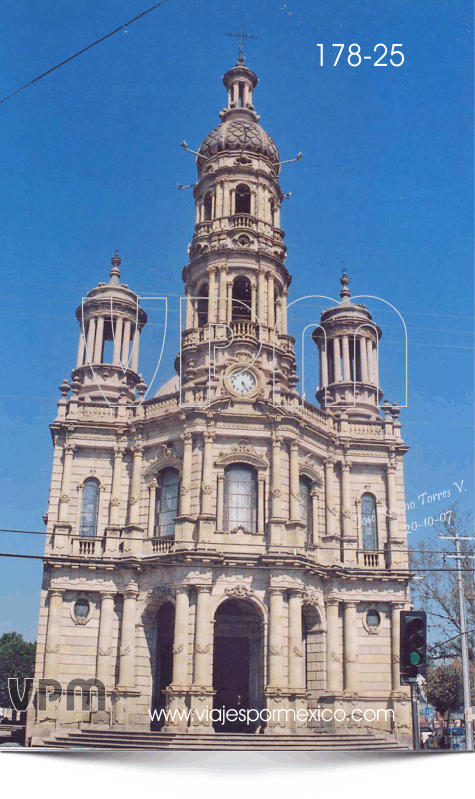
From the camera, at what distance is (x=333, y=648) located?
1512 inches

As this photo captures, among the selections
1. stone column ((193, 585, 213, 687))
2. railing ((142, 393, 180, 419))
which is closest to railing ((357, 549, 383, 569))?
stone column ((193, 585, 213, 687))

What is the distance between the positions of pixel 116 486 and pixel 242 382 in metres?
7.93

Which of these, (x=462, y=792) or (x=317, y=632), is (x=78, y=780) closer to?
(x=462, y=792)

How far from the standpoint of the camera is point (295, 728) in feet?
112

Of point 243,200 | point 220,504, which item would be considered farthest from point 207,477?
point 243,200

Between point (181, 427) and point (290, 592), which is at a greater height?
point (181, 427)

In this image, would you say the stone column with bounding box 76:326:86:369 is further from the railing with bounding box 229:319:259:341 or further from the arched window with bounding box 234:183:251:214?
the arched window with bounding box 234:183:251:214

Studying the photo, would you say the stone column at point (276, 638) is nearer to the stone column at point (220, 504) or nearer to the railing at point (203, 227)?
the stone column at point (220, 504)

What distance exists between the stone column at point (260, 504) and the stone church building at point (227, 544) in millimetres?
94

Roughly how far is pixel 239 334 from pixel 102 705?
18.6 metres

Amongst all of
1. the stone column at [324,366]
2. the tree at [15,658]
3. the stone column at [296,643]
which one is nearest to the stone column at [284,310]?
the stone column at [324,366]

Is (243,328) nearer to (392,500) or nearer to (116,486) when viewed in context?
(116,486)

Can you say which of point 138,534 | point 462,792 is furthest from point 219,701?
point 462,792

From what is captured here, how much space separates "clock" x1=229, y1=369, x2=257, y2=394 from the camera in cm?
3978
